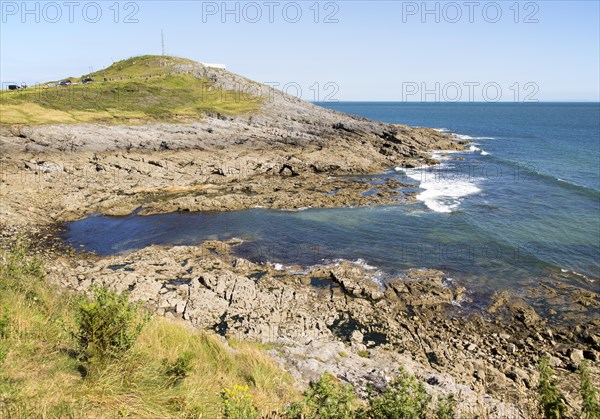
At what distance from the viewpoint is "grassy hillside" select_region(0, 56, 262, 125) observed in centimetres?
5906

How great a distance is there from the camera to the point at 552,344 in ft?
63.4

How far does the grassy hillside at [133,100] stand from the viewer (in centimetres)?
5906

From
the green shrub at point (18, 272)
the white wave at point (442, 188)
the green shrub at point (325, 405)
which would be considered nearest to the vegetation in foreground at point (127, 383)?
the green shrub at point (325, 405)

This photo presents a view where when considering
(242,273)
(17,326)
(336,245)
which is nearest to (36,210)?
(242,273)


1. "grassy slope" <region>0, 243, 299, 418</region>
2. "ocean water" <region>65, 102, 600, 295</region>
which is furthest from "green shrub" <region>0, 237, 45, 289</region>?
"ocean water" <region>65, 102, 600, 295</region>

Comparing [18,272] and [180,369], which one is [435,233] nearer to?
[180,369]

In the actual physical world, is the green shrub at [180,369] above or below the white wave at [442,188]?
below

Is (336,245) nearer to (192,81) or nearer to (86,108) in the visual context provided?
(86,108)

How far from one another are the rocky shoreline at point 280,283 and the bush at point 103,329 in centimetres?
615

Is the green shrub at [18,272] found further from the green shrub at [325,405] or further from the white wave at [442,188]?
the white wave at [442,188]

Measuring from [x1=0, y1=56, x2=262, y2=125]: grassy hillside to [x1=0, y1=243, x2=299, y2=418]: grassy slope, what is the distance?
53.4 meters

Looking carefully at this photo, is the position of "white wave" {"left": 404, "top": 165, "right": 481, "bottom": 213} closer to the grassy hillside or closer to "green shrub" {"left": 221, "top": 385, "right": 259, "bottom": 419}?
"green shrub" {"left": 221, "top": 385, "right": 259, "bottom": 419}

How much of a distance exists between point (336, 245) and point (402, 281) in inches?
292

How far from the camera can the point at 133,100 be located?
246ft
